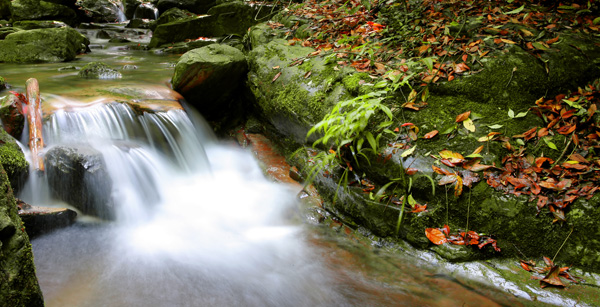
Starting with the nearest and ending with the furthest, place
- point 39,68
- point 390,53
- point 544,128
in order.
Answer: point 544,128
point 390,53
point 39,68

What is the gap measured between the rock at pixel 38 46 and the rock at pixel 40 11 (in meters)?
7.93

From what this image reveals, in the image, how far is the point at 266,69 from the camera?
19.1ft

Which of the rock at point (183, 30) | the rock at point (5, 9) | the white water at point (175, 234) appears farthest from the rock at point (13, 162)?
the rock at point (5, 9)

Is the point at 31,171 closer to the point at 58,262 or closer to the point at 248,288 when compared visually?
the point at 58,262

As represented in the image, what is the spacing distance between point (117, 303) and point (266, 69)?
13.8ft

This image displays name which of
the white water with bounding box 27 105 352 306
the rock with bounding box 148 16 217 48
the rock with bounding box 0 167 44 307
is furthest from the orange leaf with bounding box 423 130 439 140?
the rock with bounding box 148 16 217 48

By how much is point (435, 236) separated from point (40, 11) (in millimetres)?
20445

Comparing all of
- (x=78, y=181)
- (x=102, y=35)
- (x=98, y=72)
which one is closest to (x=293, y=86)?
(x=78, y=181)

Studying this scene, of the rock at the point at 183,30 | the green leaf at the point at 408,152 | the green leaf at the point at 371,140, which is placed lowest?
the green leaf at the point at 408,152

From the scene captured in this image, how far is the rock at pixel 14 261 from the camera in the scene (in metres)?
1.73

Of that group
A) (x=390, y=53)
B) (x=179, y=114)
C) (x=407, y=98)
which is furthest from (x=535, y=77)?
(x=179, y=114)

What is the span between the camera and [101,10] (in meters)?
18.6

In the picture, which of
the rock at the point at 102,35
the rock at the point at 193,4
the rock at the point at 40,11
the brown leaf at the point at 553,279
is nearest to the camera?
the brown leaf at the point at 553,279

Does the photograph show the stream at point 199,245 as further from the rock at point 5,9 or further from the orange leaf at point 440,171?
the rock at point 5,9
